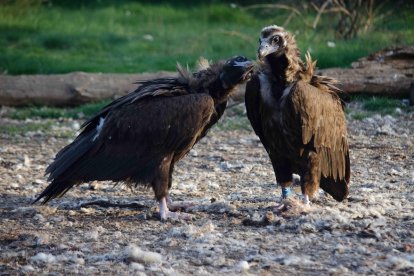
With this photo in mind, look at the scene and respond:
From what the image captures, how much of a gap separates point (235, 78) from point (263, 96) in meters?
0.26

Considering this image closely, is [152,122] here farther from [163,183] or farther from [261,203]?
[261,203]

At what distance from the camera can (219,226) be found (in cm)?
599

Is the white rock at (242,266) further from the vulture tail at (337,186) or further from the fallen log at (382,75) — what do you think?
the fallen log at (382,75)

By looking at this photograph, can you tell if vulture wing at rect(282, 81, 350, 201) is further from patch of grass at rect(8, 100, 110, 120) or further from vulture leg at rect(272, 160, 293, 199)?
patch of grass at rect(8, 100, 110, 120)

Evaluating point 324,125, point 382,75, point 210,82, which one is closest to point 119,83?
point 382,75

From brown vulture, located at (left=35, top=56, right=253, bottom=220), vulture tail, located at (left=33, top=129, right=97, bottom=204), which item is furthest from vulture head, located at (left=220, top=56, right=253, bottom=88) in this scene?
vulture tail, located at (left=33, top=129, right=97, bottom=204)

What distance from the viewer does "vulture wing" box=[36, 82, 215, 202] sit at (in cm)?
632

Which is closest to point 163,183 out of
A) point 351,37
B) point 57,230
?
point 57,230

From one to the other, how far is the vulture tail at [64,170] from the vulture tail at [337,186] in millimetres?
1802

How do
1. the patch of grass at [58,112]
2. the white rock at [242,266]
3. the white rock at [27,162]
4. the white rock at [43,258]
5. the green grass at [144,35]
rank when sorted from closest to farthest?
1. the white rock at [242,266]
2. the white rock at [43,258]
3. the white rock at [27,162]
4. the patch of grass at [58,112]
5. the green grass at [144,35]

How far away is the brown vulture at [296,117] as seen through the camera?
249 inches

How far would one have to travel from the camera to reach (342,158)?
675 cm

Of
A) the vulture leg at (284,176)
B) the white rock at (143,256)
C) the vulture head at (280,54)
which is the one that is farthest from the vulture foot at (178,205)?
the white rock at (143,256)

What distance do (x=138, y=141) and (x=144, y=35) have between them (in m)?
12.8
